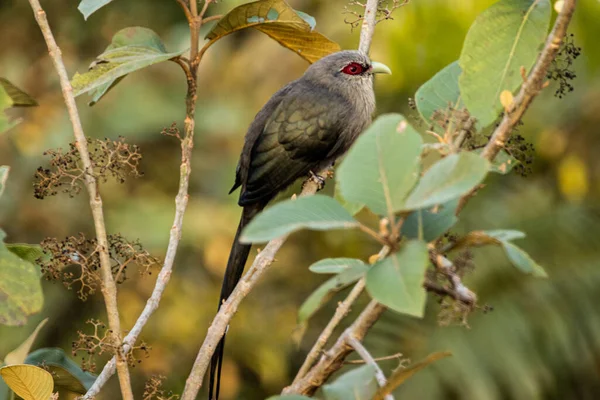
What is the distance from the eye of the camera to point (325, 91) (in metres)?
3.48

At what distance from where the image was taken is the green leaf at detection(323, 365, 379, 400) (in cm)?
107

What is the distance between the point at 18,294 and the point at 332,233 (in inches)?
191

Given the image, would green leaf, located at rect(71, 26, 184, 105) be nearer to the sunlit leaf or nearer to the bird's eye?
the sunlit leaf

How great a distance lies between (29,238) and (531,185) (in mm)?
4082

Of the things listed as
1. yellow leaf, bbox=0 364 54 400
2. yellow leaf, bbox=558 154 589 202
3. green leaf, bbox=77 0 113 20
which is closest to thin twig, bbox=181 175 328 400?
yellow leaf, bbox=0 364 54 400

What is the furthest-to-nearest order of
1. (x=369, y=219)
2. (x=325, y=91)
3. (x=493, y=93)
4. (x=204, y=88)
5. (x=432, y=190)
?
(x=204, y=88), (x=369, y=219), (x=325, y=91), (x=493, y=93), (x=432, y=190)

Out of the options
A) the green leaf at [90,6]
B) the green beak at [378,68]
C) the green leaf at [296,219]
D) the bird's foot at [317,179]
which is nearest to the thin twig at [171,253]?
the green leaf at [90,6]

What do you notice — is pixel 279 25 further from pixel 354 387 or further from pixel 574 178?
pixel 574 178

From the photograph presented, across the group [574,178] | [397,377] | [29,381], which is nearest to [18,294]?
[29,381]

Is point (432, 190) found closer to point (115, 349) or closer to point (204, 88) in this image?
point (115, 349)

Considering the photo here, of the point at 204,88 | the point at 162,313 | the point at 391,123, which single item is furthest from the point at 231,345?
the point at 391,123

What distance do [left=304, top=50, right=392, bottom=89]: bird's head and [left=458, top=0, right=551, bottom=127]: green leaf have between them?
218 centimetres

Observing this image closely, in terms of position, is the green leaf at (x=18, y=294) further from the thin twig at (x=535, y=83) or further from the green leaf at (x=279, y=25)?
the green leaf at (x=279, y=25)

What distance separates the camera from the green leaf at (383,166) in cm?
102
